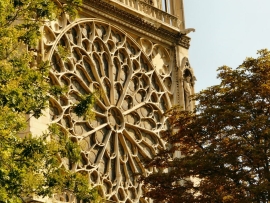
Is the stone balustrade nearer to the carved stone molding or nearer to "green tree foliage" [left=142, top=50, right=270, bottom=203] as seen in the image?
the carved stone molding

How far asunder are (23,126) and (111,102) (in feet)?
40.0

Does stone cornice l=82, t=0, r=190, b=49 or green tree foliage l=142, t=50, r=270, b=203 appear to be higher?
stone cornice l=82, t=0, r=190, b=49

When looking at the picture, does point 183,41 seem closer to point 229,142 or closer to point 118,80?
point 118,80

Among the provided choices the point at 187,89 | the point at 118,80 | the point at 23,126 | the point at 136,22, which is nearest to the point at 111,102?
the point at 118,80

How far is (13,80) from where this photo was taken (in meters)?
16.6

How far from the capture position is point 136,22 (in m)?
30.8

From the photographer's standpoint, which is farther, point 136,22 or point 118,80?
point 136,22

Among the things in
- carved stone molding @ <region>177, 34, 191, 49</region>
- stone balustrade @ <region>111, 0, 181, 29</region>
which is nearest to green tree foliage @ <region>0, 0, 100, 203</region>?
stone balustrade @ <region>111, 0, 181, 29</region>

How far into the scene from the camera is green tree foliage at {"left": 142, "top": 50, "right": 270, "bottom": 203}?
21.6 m

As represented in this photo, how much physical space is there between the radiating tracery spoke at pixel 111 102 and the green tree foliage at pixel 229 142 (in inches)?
181

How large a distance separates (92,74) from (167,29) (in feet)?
15.4

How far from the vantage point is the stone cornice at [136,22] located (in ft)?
95.5

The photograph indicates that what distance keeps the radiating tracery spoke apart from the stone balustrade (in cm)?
142

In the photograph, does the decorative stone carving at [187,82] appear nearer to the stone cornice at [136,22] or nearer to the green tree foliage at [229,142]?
the stone cornice at [136,22]
